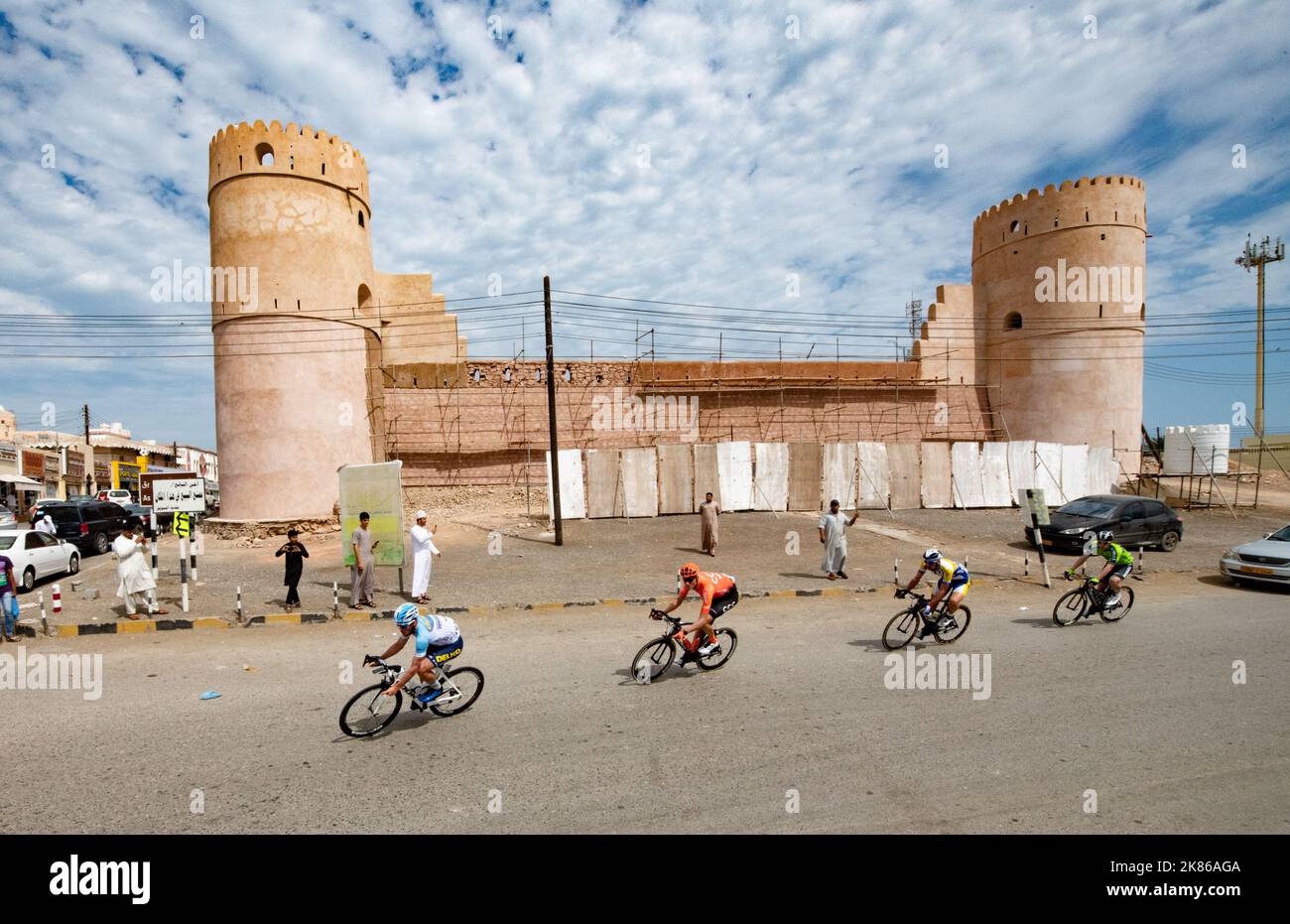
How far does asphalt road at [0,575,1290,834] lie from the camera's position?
4.41 meters

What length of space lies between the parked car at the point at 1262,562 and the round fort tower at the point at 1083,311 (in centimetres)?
1685

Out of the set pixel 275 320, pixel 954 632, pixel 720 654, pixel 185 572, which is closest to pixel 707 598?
pixel 720 654

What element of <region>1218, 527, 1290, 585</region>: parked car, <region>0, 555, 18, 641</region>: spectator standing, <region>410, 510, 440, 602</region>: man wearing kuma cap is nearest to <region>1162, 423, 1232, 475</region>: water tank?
<region>1218, 527, 1290, 585</region>: parked car

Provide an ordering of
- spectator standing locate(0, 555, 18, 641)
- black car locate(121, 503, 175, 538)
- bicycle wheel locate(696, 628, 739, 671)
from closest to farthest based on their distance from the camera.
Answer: bicycle wheel locate(696, 628, 739, 671) → spectator standing locate(0, 555, 18, 641) → black car locate(121, 503, 175, 538)

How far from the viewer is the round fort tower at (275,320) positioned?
2162cm

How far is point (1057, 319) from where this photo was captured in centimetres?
2928

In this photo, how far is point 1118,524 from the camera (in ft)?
57.1

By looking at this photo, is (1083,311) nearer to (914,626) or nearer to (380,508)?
(914,626)

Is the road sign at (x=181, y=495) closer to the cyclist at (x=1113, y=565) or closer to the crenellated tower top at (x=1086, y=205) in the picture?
the cyclist at (x=1113, y=565)

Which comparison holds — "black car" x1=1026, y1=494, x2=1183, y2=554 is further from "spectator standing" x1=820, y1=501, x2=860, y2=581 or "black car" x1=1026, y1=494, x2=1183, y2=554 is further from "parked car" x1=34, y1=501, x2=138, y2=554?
"parked car" x1=34, y1=501, x2=138, y2=554

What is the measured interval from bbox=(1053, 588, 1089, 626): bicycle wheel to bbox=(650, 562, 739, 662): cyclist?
5667mm

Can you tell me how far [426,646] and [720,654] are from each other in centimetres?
344

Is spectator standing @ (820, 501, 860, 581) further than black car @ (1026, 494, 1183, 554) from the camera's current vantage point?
No

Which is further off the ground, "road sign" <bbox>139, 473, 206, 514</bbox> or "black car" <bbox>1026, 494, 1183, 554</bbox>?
"road sign" <bbox>139, 473, 206, 514</bbox>
